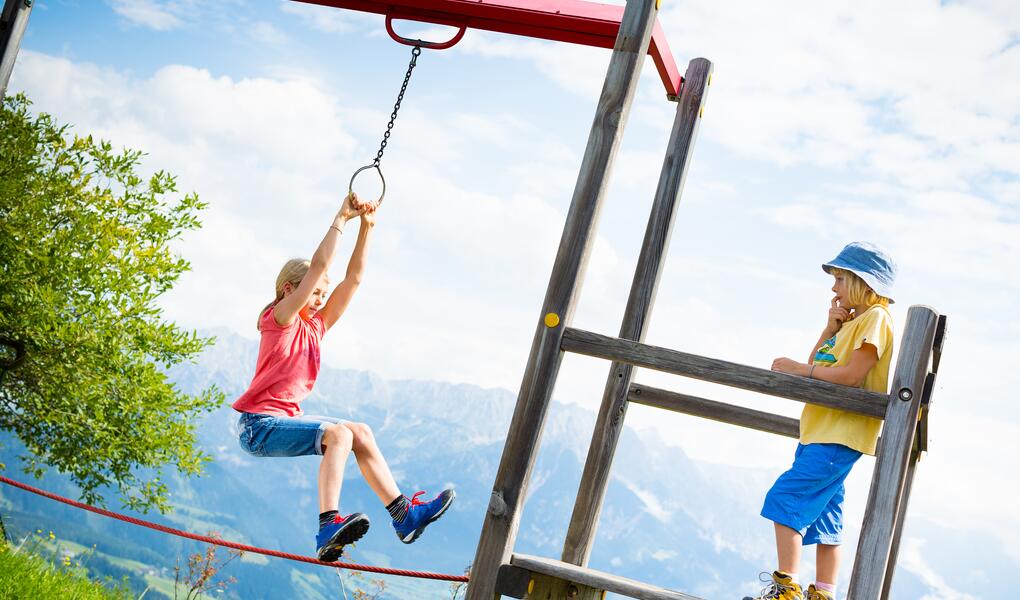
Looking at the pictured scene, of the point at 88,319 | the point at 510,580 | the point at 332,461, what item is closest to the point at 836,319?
the point at 510,580

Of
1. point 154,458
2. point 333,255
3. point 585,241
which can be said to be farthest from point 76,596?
point 585,241

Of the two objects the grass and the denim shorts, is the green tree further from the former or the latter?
the denim shorts

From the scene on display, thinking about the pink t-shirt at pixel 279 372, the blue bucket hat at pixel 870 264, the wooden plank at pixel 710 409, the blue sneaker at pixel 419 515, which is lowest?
the blue sneaker at pixel 419 515

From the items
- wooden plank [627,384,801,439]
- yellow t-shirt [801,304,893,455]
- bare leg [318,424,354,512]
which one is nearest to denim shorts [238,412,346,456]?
bare leg [318,424,354,512]

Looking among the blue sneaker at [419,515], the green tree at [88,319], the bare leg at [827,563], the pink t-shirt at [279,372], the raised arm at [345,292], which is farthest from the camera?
the green tree at [88,319]

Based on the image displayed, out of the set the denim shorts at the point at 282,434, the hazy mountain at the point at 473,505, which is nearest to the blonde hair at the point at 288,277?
the denim shorts at the point at 282,434

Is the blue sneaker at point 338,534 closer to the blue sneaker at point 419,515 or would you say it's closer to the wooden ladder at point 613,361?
the blue sneaker at point 419,515

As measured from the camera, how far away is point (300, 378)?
453 centimetres

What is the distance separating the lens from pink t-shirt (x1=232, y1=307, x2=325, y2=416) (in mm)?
4402

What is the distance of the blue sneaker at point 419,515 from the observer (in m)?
4.18

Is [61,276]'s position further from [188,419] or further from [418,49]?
[418,49]

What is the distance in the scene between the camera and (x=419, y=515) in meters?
4.21

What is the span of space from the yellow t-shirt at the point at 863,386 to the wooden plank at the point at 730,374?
0.18 meters

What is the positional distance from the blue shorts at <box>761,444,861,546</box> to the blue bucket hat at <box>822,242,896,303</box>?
0.66 metres
